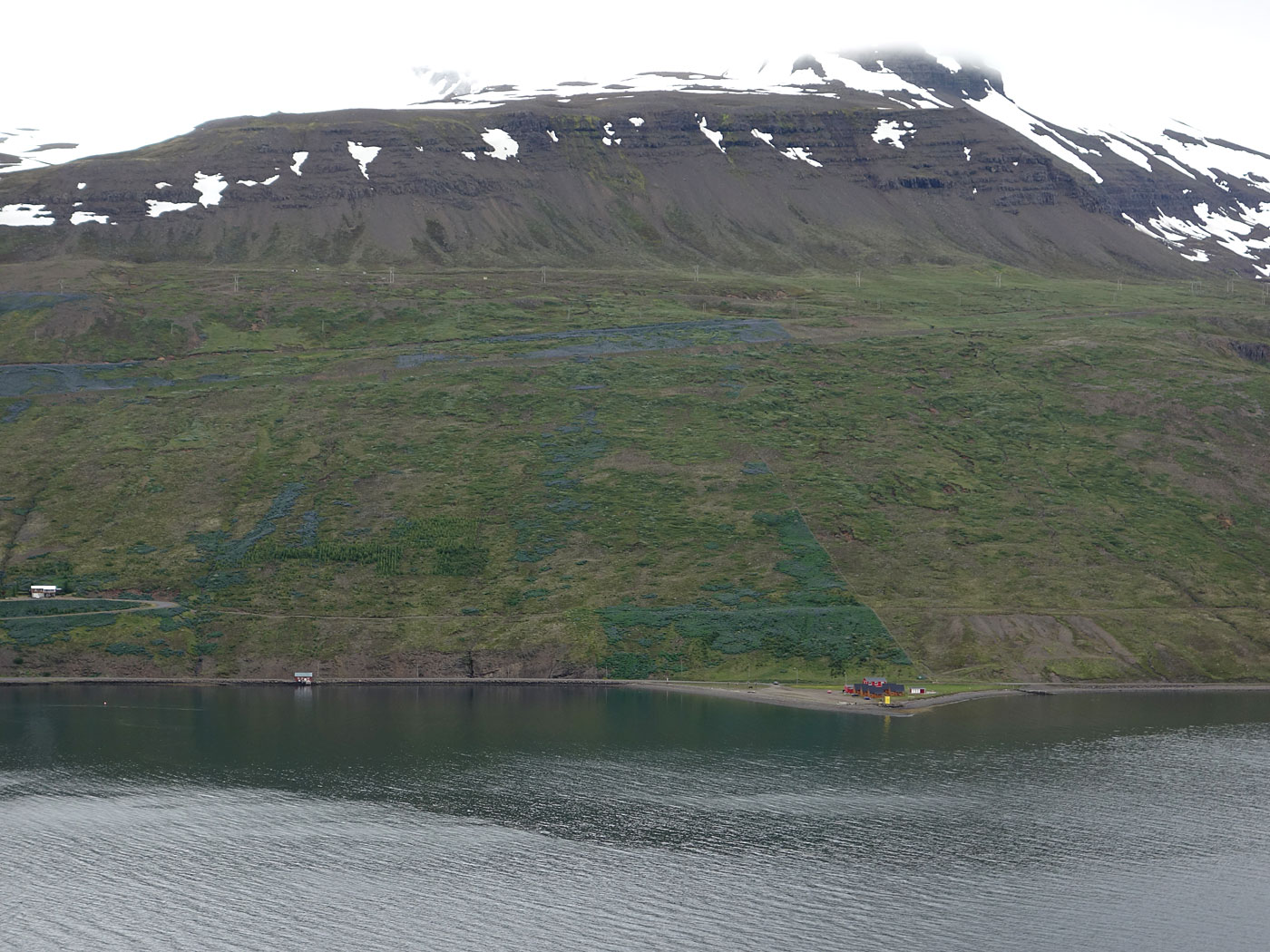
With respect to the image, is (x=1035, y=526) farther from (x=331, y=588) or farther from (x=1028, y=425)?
(x=331, y=588)

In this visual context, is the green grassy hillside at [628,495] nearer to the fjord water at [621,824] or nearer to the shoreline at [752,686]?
the shoreline at [752,686]

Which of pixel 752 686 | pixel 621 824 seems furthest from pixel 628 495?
pixel 621 824

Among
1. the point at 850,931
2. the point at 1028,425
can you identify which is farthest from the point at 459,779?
the point at 1028,425

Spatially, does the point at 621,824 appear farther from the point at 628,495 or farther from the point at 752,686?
the point at 628,495

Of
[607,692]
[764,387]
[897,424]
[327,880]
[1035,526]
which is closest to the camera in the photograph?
[327,880]

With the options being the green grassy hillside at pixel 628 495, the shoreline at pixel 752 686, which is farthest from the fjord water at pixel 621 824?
the green grassy hillside at pixel 628 495

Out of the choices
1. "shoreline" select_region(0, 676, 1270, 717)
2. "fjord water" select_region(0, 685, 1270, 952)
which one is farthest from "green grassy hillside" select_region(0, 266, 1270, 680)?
"fjord water" select_region(0, 685, 1270, 952)
